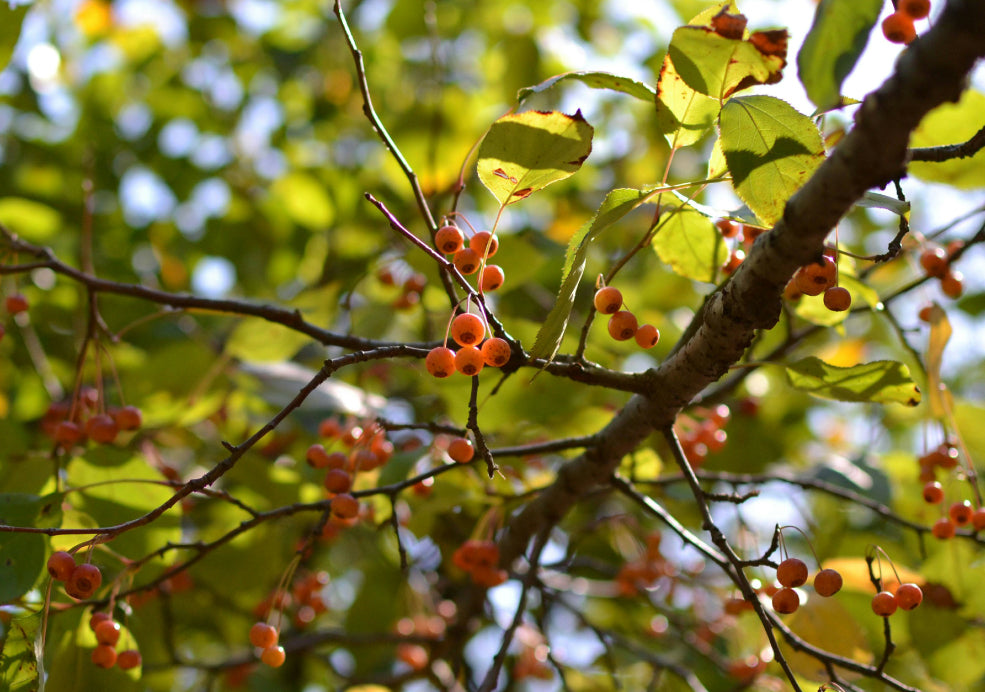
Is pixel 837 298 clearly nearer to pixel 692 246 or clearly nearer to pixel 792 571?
pixel 692 246

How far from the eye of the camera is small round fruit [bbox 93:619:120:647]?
141cm

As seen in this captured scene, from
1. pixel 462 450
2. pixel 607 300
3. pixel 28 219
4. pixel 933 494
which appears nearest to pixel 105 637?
pixel 462 450

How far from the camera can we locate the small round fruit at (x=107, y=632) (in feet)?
4.62

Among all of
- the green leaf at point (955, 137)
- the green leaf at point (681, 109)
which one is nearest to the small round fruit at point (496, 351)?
the green leaf at point (681, 109)

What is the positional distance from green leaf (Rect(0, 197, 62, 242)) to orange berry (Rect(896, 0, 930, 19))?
2771mm

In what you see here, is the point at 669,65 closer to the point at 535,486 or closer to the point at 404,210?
the point at 535,486

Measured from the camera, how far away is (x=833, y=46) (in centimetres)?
86

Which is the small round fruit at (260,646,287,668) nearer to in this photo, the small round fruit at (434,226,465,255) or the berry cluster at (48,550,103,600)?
the berry cluster at (48,550,103,600)

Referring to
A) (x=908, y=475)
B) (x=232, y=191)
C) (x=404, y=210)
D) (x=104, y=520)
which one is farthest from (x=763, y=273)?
(x=232, y=191)

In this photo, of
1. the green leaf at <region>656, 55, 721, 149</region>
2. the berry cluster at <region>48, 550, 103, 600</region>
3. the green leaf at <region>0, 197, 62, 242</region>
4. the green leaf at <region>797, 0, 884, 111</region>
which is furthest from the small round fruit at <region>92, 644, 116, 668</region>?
the green leaf at <region>0, 197, 62, 242</region>

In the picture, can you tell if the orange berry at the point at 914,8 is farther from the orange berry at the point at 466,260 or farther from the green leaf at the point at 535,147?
the orange berry at the point at 466,260

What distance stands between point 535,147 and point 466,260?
0.21 meters

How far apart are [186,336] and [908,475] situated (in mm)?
2353

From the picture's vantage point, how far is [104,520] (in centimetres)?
155
